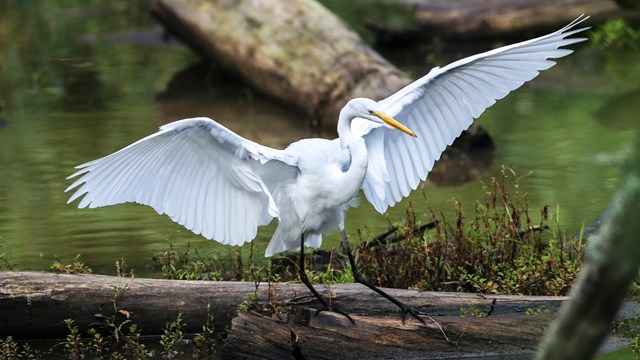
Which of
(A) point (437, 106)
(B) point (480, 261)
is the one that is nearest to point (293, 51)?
(A) point (437, 106)

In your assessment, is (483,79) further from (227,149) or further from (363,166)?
(227,149)

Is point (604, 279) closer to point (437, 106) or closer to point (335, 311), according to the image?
point (335, 311)

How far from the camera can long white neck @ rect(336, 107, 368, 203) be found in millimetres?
4914

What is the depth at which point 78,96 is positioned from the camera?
12.0 metres

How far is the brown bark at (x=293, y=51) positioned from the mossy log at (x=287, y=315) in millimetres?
4564

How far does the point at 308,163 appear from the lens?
512 cm

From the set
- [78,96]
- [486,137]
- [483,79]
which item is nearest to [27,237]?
[483,79]

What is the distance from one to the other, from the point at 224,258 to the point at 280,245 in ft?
3.67

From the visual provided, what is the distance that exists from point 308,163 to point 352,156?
28cm

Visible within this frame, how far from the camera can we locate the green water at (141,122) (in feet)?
22.9

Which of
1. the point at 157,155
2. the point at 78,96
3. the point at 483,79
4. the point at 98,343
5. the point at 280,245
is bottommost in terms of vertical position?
the point at 98,343

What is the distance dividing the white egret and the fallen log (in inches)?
280

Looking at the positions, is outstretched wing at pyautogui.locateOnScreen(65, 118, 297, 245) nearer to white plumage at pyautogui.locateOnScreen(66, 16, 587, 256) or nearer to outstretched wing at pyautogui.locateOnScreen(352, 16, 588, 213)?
white plumage at pyautogui.locateOnScreen(66, 16, 587, 256)

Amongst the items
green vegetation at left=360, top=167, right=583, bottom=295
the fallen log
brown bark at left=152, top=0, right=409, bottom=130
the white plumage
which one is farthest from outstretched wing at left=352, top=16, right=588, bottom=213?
the fallen log
